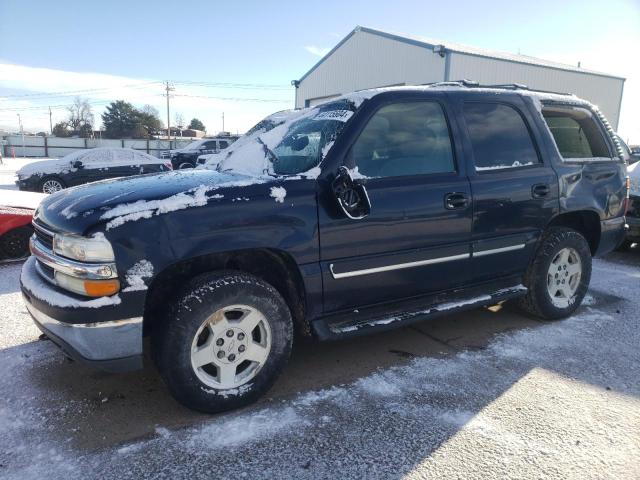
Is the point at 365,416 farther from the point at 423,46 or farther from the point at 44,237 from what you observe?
the point at 423,46

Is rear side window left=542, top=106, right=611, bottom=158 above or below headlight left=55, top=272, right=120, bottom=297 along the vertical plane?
above

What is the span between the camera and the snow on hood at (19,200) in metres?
6.11

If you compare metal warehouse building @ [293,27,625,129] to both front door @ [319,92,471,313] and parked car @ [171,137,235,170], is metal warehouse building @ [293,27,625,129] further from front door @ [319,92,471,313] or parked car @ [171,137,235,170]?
front door @ [319,92,471,313]

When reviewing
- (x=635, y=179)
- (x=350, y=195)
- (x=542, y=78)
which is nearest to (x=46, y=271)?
(x=350, y=195)

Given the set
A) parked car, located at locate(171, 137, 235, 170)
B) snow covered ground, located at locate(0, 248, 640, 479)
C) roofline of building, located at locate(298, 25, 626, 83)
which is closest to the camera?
snow covered ground, located at locate(0, 248, 640, 479)

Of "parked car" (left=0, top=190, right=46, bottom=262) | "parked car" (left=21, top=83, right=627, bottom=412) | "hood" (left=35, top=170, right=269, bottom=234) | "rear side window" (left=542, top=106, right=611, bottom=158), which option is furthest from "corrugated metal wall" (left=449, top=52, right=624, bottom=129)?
"hood" (left=35, top=170, right=269, bottom=234)

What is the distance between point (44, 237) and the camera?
9.46 feet

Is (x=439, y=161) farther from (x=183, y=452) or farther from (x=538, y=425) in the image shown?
(x=183, y=452)

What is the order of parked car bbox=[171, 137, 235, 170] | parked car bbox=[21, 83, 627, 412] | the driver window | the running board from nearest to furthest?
parked car bbox=[21, 83, 627, 412]
the running board
the driver window
parked car bbox=[171, 137, 235, 170]

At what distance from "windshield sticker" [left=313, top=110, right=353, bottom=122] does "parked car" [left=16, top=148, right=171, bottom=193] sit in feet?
33.3

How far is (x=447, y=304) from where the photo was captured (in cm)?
357

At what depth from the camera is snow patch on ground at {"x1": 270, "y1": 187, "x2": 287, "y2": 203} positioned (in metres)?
2.80

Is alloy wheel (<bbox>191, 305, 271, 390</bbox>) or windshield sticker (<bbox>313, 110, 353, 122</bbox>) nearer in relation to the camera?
alloy wheel (<bbox>191, 305, 271, 390</bbox>)

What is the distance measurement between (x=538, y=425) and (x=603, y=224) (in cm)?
249
